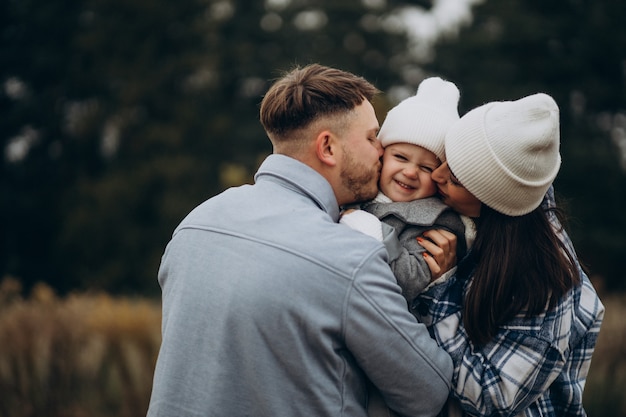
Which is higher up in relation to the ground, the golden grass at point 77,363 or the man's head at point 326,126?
the man's head at point 326,126

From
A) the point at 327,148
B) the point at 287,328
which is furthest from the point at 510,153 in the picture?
the point at 287,328

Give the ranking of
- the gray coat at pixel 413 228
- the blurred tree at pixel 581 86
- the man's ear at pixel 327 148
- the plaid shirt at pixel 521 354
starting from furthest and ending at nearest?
the blurred tree at pixel 581 86, the man's ear at pixel 327 148, the gray coat at pixel 413 228, the plaid shirt at pixel 521 354

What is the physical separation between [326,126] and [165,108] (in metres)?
19.7

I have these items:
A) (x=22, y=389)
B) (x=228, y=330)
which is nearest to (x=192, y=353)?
(x=228, y=330)

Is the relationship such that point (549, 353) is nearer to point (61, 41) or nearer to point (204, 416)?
point (204, 416)

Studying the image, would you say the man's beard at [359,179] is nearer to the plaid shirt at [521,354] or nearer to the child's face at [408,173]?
the child's face at [408,173]

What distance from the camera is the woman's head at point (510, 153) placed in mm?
2615

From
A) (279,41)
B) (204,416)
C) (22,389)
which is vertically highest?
(279,41)

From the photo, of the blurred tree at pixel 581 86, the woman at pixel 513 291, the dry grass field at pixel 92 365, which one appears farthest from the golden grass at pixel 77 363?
the blurred tree at pixel 581 86

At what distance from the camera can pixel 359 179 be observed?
9.49 ft

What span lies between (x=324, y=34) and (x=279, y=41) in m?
1.76

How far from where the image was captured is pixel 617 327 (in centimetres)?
712

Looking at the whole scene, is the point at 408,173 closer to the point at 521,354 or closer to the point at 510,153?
the point at 510,153

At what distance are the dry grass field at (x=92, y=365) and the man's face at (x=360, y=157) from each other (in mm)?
4018
